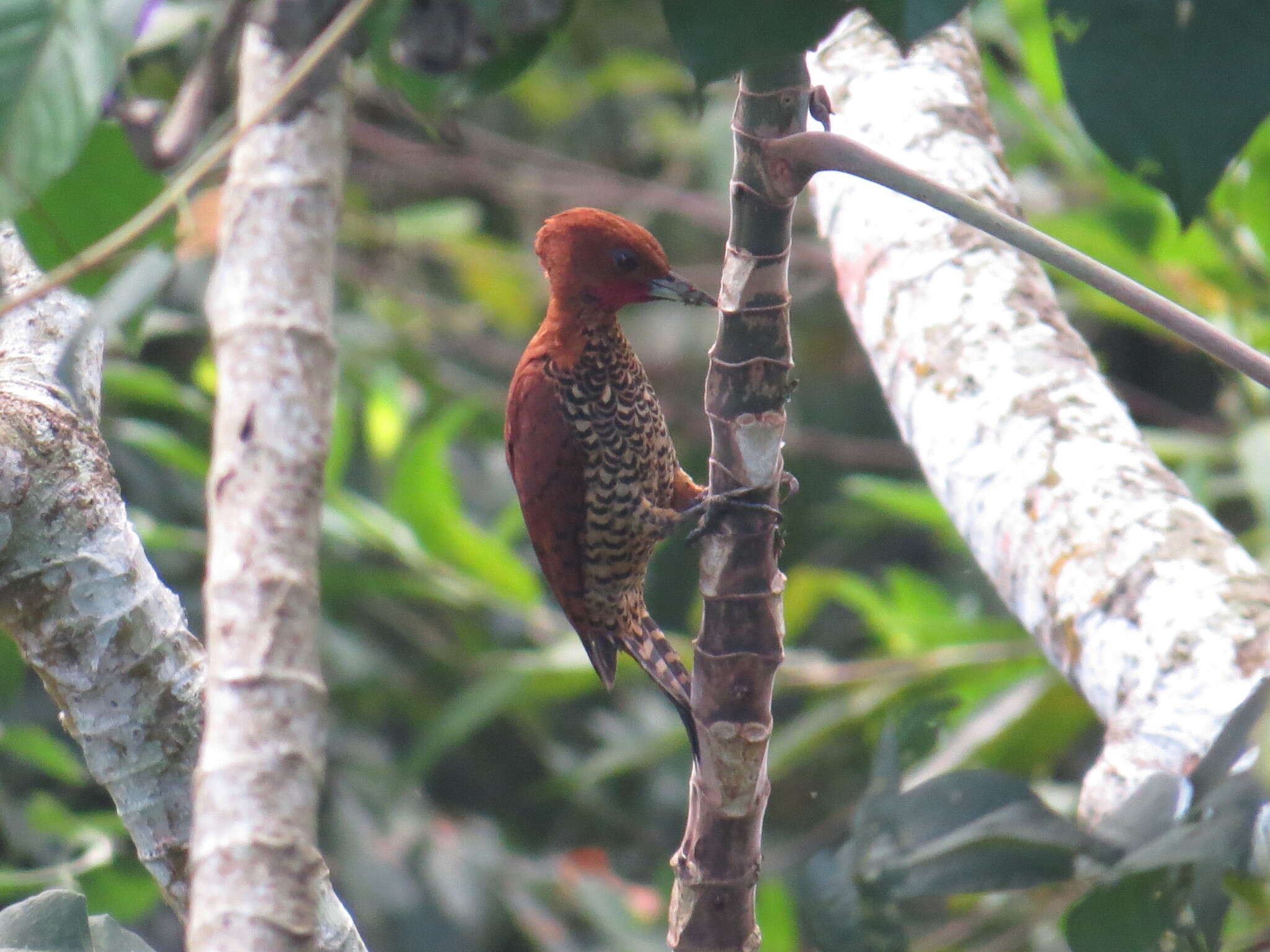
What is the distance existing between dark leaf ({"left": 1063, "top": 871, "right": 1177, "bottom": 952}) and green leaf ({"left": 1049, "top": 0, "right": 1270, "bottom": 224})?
423 millimetres

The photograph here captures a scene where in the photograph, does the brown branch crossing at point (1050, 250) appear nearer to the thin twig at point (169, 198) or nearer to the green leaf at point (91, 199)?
the thin twig at point (169, 198)

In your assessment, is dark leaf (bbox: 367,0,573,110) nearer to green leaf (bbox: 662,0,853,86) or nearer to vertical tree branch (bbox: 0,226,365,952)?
vertical tree branch (bbox: 0,226,365,952)

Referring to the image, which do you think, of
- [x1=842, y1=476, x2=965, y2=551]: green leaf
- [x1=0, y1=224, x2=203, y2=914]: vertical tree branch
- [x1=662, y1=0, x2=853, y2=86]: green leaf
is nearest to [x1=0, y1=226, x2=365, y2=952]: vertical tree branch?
[x1=0, y1=224, x2=203, y2=914]: vertical tree branch

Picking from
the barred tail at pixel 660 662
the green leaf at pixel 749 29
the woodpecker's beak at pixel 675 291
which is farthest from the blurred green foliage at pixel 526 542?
the green leaf at pixel 749 29

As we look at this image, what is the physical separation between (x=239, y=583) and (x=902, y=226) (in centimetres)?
104

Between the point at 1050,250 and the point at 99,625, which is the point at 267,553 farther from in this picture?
the point at 1050,250

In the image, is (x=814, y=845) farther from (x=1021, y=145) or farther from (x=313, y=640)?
(x=313, y=640)

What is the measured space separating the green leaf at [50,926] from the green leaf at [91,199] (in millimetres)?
484

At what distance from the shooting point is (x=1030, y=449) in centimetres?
142

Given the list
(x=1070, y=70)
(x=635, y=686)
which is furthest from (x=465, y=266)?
(x=1070, y=70)

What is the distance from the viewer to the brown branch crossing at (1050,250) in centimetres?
76

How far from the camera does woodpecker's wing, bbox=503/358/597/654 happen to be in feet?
5.12

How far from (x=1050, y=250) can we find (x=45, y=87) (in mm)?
559

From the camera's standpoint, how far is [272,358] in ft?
3.85
